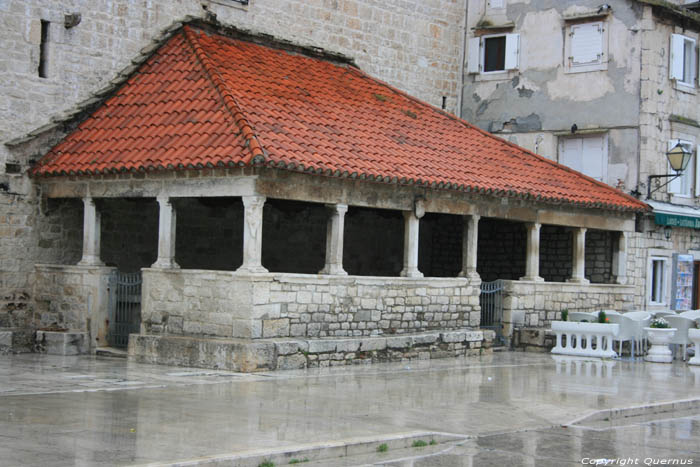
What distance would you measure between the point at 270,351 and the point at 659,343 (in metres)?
7.78

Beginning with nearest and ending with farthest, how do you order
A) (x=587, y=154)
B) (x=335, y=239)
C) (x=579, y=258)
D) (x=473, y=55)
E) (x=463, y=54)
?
(x=335, y=239)
(x=579, y=258)
(x=587, y=154)
(x=473, y=55)
(x=463, y=54)

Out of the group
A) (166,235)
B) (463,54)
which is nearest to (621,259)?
(463,54)

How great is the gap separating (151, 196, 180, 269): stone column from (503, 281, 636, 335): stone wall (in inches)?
273

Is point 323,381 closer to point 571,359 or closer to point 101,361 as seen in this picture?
point 101,361

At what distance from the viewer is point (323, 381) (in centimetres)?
1305

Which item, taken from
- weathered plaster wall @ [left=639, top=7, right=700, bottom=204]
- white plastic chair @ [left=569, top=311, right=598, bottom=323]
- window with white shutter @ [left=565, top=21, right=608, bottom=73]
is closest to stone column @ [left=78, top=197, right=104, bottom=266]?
white plastic chair @ [left=569, top=311, right=598, bottom=323]

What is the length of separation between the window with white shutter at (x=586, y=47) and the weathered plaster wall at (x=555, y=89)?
140 mm

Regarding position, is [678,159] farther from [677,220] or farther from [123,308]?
[123,308]

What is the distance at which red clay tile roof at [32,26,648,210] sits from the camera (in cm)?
1459

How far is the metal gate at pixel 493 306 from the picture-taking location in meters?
19.2

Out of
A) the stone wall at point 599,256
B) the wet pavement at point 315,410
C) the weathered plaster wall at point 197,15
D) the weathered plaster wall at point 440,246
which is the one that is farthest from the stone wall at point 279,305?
the stone wall at point 599,256

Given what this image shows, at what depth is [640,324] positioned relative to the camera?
60.7 ft

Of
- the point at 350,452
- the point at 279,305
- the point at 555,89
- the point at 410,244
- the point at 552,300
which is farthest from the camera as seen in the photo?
the point at 555,89

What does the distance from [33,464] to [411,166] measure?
10.4 m
